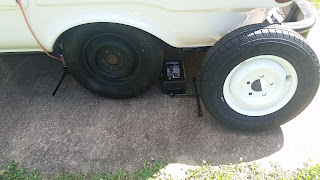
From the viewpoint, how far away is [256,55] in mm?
2430

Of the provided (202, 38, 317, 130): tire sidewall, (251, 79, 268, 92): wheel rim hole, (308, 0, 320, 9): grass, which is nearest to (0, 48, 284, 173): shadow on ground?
(202, 38, 317, 130): tire sidewall

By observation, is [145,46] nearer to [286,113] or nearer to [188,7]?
[188,7]

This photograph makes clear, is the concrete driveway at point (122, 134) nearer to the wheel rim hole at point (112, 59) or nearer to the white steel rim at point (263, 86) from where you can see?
the white steel rim at point (263, 86)

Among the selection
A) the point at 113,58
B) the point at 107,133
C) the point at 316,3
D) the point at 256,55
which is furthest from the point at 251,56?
the point at 316,3

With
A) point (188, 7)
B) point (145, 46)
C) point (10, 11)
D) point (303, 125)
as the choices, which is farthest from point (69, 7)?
point (303, 125)

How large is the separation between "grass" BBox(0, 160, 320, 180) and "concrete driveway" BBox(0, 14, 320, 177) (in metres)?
0.07

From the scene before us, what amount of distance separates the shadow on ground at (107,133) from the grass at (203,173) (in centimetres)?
7

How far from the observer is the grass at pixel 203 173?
8.18 ft

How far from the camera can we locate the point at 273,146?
2.73 meters

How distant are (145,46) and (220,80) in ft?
2.53

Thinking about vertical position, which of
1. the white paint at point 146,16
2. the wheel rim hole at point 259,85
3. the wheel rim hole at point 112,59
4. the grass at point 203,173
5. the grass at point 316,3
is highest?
the white paint at point 146,16

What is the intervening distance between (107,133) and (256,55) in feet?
5.15

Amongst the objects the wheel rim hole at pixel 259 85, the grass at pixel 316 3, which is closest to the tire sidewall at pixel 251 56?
the wheel rim hole at pixel 259 85

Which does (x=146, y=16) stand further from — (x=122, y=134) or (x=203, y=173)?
(x=203, y=173)
